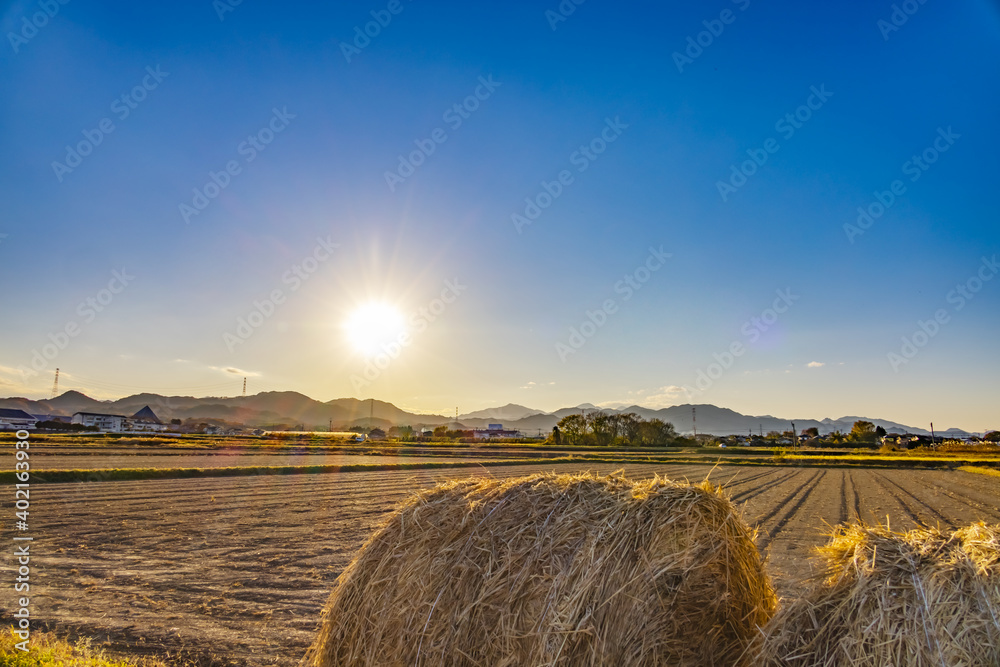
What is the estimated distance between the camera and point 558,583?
391cm

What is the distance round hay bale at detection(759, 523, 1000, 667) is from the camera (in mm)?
2916

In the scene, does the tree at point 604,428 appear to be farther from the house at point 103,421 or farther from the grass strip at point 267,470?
the house at point 103,421

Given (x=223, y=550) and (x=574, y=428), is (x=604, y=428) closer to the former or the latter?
(x=574, y=428)

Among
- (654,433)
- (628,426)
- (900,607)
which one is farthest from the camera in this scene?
(628,426)

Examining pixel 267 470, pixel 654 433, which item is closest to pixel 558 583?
pixel 267 470

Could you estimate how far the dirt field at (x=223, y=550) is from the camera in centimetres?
668

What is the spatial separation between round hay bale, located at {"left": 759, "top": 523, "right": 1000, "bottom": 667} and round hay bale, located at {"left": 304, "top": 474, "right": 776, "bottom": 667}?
61 cm

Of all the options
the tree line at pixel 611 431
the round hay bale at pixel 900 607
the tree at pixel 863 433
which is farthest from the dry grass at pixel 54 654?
the tree at pixel 863 433

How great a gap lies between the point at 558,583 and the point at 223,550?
10244 millimetres

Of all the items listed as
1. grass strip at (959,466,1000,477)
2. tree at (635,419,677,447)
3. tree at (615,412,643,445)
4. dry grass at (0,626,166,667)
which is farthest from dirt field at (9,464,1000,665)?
tree at (615,412,643,445)

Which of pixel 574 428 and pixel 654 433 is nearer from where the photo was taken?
pixel 654 433

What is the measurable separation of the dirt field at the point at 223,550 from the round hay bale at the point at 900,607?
0.43 m

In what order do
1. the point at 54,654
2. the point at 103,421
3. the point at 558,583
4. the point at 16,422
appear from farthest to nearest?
the point at 103,421, the point at 16,422, the point at 54,654, the point at 558,583

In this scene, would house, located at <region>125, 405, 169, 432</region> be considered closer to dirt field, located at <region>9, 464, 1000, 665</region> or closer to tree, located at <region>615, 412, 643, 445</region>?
tree, located at <region>615, 412, 643, 445</region>
